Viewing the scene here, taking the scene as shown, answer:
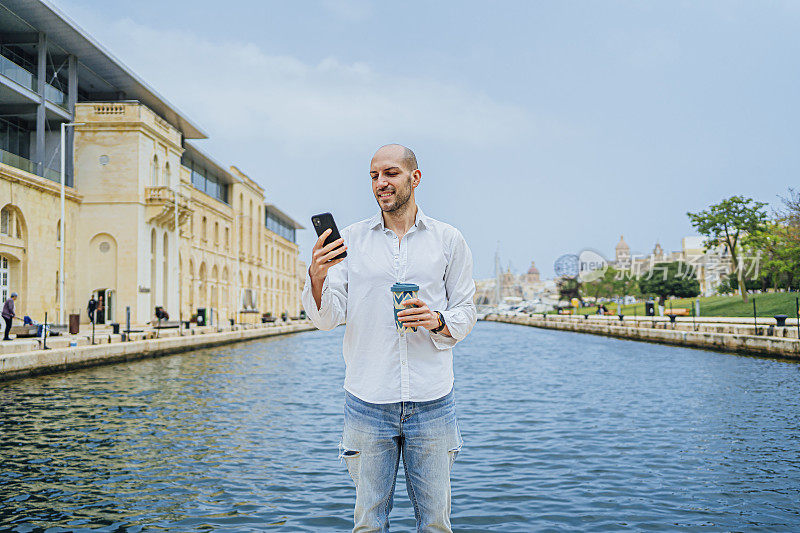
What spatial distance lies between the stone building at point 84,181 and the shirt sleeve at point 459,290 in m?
30.6

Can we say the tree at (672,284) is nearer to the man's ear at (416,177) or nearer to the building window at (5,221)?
the building window at (5,221)

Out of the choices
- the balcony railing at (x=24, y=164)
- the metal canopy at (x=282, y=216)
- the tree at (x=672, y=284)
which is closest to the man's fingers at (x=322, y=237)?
the balcony railing at (x=24, y=164)

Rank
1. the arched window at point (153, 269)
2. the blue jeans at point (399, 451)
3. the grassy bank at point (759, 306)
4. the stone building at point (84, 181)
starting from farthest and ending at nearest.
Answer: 1. the arched window at point (153, 269)
2. the grassy bank at point (759, 306)
3. the stone building at point (84, 181)
4. the blue jeans at point (399, 451)

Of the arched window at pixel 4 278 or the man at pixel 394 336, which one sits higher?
the arched window at pixel 4 278

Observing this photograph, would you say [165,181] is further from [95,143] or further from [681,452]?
[681,452]

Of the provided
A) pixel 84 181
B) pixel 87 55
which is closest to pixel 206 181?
pixel 84 181

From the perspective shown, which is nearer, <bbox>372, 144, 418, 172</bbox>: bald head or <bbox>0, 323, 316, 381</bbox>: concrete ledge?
<bbox>372, 144, 418, 172</bbox>: bald head

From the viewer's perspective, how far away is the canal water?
22.4ft

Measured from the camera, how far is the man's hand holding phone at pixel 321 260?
3031mm

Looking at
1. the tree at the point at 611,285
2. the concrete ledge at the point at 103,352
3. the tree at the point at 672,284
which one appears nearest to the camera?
the concrete ledge at the point at 103,352

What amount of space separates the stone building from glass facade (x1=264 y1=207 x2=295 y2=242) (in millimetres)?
36468

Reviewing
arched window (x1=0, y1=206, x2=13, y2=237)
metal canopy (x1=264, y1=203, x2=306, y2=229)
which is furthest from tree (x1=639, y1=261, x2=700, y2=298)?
arched window (x1=0, y1=206, x2=13, y2=237)

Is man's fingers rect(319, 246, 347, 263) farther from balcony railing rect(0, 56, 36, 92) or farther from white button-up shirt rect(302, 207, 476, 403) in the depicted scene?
balcony railing rect(0, 56, 36, 92)

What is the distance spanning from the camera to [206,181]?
2589 inches
